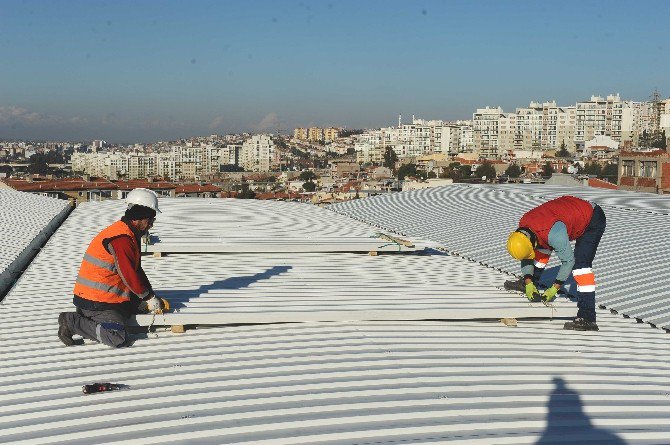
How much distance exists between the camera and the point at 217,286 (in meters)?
8.00

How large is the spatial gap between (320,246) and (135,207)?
5267 millimetres

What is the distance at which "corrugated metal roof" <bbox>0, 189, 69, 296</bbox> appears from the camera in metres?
9.96

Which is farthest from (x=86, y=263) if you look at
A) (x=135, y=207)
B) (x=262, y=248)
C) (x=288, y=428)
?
(x=262, y=248)

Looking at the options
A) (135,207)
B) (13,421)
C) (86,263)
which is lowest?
(13,421)

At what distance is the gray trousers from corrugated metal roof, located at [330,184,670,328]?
18.0 ft

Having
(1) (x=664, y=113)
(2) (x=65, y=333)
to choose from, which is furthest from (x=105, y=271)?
(1) (x=664, y=113)

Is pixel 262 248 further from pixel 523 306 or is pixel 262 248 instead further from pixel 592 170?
pixel 592 170

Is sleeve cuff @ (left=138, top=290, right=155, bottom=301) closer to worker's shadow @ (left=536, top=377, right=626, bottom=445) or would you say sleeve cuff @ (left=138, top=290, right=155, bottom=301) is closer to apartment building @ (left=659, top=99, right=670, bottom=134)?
worker's shadow @ (left=536, top=377, right=626, bottom=445)

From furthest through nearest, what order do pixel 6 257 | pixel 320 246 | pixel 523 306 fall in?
pixel 320 246, pixel 6 257, pixel 523 306

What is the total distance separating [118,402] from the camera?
4.77 m

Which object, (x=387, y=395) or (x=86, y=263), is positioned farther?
(x=86, y=263)

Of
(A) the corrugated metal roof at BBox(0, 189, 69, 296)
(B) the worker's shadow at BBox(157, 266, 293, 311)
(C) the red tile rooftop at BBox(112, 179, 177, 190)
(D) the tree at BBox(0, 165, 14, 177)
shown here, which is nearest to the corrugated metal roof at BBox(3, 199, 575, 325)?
(B) the worker's shadow at BBox(157, 266, 293, 311)

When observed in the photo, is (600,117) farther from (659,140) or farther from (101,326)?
(101,326)

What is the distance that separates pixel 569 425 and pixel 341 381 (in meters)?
1.60
